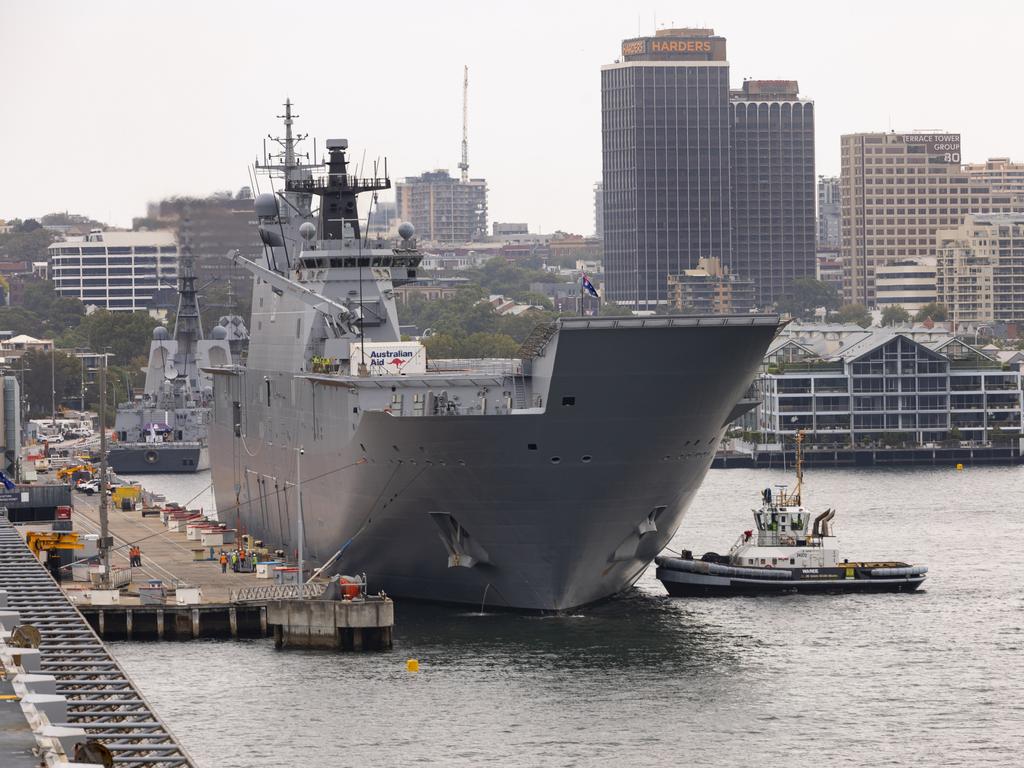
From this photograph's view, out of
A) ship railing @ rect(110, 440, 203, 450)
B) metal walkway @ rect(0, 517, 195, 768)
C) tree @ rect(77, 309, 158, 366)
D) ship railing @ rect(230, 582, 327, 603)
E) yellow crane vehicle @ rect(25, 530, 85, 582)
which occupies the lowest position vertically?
ship railing @ rect(230, 582, 327, 603)

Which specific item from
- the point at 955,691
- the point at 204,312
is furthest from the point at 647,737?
the point at 204,312

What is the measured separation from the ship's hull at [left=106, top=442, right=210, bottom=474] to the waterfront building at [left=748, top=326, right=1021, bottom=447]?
3517 cm

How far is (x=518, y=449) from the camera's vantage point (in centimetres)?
4741

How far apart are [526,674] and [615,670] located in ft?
6.46

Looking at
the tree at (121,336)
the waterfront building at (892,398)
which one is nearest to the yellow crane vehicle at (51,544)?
the waterfront building at (892,398)

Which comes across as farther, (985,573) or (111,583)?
(985,573)

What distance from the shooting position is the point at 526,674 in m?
43.6

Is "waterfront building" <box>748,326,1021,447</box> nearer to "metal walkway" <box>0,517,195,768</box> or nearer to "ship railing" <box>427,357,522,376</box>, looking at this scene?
"ship railing" <box>427,357,522,376</box>

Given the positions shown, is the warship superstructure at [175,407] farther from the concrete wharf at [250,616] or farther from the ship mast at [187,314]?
the concrete wharf at [250,616]

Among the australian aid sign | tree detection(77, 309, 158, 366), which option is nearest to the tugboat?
the australian aid sign

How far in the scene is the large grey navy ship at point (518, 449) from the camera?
1849 inches

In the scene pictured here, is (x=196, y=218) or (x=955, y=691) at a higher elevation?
(x=196, y=218)

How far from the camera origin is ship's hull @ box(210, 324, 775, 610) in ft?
A: 154

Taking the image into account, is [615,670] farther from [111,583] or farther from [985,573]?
[985,573]
